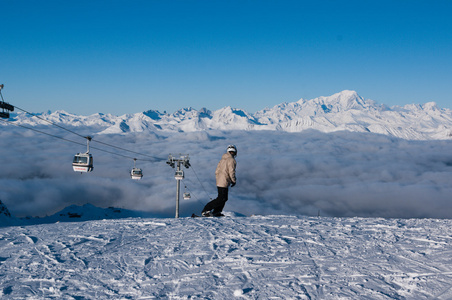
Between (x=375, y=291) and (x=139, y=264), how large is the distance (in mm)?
3537

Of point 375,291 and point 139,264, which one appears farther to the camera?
point 139,264

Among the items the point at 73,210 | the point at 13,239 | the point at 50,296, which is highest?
the point at 50,296

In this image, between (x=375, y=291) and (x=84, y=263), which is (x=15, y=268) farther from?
(x=375, y=291)

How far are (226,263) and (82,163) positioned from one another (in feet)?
68.0

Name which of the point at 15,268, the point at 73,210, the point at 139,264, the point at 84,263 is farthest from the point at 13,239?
the point at 73,210

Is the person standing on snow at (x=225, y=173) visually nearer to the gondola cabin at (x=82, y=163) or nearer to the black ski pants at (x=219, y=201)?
the black ski pants at (x=219, y=201)

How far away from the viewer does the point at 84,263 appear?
17.0 ft

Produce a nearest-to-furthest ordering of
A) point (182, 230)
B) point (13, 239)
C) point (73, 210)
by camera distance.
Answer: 1. point (13, 239)
2. point (182, 230)
3. point (73, 210)

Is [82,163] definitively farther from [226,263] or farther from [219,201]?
[226,263]

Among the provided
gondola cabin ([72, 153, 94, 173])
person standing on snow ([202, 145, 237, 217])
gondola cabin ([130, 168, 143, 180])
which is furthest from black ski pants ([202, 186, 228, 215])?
gondola cabin ([130, 168, 143, 180])

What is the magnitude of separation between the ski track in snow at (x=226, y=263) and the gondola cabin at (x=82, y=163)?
52.5 feet

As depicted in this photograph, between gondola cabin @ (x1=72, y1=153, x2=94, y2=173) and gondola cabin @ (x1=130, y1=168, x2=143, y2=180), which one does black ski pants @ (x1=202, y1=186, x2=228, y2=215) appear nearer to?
gondola cabin @ (x1=72, y1=153, x2=94, y2=173)

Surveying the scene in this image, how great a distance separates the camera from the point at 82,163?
23.0 meters

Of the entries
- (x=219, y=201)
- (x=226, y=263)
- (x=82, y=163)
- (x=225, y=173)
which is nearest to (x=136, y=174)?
(x=82, y=163)
